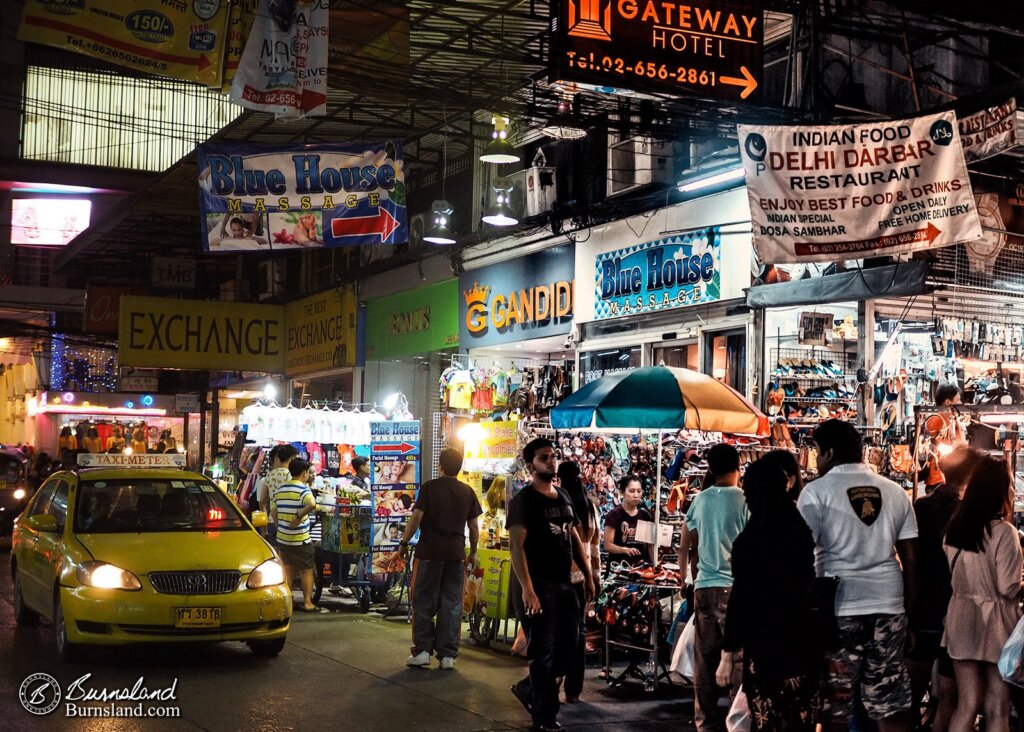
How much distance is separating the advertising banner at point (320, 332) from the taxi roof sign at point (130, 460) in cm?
954

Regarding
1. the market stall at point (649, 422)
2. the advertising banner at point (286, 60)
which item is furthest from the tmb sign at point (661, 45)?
the market stall at point (649, 422)

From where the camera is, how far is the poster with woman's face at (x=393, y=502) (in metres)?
14.7

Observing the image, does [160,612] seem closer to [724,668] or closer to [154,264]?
[724,668]

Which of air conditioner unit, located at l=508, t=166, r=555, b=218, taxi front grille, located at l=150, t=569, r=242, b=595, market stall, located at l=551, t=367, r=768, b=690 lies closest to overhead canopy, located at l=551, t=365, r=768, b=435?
market stall, located at l=551, t=367, r=768, b=690

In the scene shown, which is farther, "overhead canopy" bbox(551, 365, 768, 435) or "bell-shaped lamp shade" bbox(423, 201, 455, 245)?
"bell-shaped lamp shade" bbox(423, 201, 455, 245)

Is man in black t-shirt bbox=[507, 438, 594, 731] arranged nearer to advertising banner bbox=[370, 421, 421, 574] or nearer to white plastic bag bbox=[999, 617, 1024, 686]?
white plastic bag bbox=[999, 617, 1024, 686]

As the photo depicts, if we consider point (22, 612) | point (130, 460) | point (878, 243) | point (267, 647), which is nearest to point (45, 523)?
point (22, 612)

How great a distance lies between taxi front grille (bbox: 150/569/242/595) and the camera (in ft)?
33.2

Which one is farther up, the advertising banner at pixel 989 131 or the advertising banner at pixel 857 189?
the advertising banner at pixel 989 131

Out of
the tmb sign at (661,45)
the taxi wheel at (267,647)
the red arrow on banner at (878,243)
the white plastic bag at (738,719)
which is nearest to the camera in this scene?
the white plastic bag at (738,719)

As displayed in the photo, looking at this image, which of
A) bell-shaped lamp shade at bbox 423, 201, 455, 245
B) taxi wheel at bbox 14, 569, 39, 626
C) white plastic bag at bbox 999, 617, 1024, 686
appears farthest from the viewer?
bell-shaped lamp shade at bbox 423, 201, 455, 245

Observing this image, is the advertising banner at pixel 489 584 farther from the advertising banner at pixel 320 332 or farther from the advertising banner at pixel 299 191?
the advertising banner at pixel 320 332

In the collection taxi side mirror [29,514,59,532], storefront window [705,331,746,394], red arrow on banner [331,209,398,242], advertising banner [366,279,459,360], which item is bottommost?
taxi side mirror [29,514,59,532]

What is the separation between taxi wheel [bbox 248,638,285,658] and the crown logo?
34.8 feet
